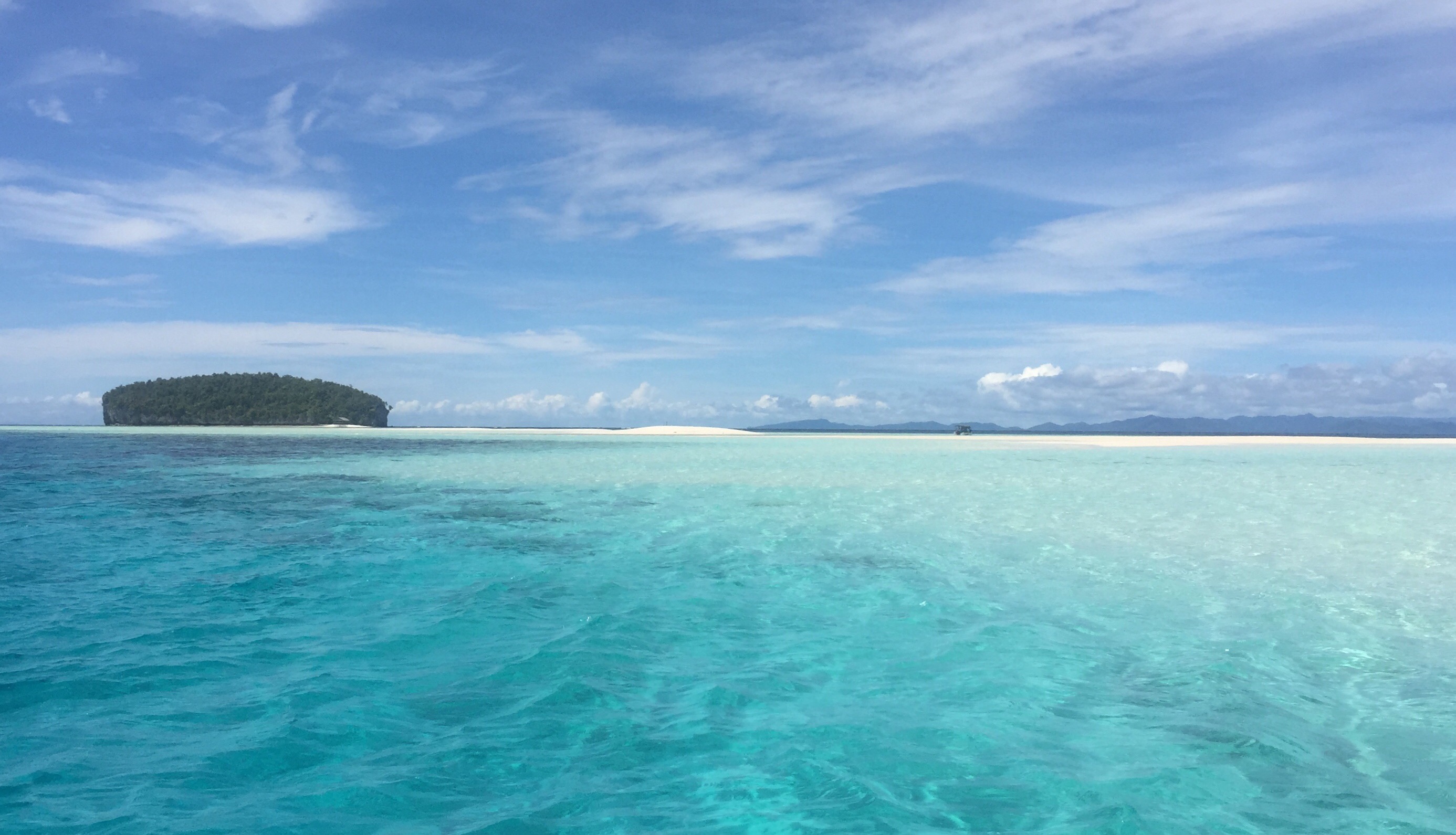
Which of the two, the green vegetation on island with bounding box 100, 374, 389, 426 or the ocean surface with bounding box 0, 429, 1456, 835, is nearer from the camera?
the ocean surface with bounding box 0, 429, 1456, 835

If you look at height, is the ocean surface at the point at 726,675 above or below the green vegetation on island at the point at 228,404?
below

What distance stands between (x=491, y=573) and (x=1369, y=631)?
10409mm

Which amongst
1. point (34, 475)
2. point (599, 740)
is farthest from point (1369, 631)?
point (34, 475)

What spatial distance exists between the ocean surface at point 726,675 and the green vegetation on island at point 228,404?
116 meters

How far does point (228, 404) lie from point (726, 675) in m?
136

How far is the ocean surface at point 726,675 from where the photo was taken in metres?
4.71

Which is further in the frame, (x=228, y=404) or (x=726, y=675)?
(x=228, y=404)

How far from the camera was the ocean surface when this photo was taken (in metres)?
4.71

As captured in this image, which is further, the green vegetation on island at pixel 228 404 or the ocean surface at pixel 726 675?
the green vegetation on island at pixel 228 404

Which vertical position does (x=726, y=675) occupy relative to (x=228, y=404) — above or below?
below

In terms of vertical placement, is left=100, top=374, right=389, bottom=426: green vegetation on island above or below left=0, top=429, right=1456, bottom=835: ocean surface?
above

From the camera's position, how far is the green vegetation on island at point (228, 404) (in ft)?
392

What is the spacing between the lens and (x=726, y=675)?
701 centimetres

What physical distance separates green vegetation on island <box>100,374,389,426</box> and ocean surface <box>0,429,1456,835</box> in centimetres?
11642
